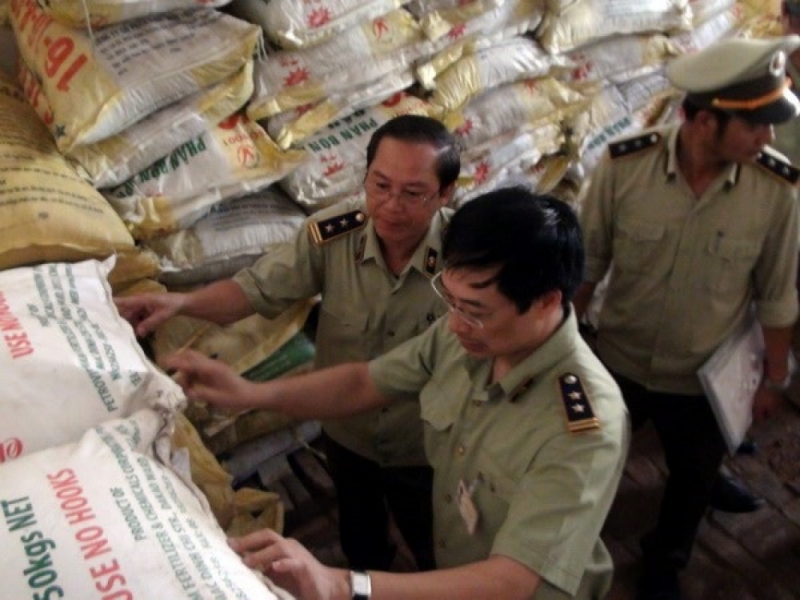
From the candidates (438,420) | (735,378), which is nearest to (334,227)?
(438,420)

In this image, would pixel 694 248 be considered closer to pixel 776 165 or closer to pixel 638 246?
pixel 638 246

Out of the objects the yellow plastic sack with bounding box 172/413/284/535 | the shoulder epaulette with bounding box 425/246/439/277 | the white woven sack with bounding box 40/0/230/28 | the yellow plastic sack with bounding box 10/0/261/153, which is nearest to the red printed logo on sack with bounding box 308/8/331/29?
the yellow plastic sack with bounding box 10/0/261/153

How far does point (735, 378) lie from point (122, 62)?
1453 mm

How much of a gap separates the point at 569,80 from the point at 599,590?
1.73m

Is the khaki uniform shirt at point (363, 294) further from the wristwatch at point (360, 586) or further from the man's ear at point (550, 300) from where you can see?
the wristwatch at point (360, 586)

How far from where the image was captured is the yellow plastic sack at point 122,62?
1.52 metres

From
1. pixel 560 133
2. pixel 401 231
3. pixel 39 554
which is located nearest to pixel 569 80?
pixel 560 133

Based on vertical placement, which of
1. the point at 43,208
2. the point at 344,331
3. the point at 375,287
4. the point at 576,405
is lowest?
the point at 344,331

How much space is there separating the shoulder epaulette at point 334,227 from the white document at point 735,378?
2.61 feet

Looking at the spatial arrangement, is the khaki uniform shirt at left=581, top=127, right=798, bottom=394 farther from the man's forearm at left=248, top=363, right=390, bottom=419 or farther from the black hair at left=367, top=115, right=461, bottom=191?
the man's forearm at left=248, top=363, right=390, bottom=419

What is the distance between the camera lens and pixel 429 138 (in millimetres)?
1428

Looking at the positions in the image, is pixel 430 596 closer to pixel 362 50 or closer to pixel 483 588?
pixel 483 588

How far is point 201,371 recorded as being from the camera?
1.25 m

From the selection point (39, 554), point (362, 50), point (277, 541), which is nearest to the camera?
point (39, 554)
